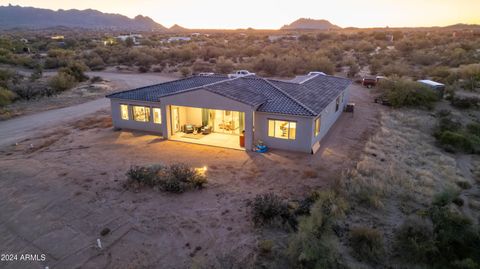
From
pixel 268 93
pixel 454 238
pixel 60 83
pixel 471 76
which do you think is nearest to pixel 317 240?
pixel 454 238

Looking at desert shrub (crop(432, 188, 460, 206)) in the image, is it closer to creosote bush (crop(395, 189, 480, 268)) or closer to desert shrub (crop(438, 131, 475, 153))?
creosote bush (crop(395, 189, 480, 268))

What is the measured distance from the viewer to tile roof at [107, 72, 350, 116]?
18812mm

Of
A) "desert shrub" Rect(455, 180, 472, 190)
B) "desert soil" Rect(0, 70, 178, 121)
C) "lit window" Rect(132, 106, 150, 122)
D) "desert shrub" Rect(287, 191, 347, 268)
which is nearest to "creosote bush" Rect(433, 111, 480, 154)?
"desert shrub" Rect(455, 180, 472, 190)

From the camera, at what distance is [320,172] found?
16.1 metres

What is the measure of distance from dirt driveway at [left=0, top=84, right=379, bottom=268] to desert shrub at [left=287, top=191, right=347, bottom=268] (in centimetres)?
152

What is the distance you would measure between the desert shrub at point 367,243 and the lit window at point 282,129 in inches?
332

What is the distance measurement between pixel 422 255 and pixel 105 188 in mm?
12592

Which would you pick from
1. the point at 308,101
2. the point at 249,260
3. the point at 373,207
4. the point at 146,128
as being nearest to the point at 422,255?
the point at 373,207

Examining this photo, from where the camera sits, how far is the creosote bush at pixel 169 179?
46.8 feet

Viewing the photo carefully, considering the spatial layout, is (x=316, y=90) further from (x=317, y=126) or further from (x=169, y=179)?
(x=169, y=179)

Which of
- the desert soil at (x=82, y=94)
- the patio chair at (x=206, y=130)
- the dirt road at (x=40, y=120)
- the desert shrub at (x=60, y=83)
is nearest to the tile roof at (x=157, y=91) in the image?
the patio chair at (x=206, y=130)

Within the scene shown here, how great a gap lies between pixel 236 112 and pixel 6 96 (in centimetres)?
2488

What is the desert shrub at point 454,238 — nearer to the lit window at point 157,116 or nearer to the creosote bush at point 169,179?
the creosote bush at point 169,179

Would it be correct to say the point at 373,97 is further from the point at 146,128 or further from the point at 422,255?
the point at 422,255
